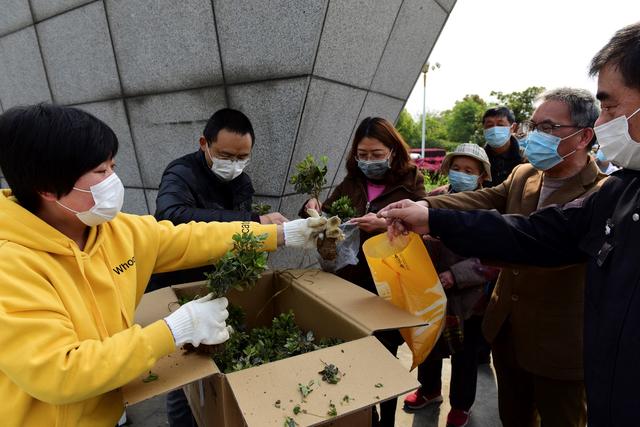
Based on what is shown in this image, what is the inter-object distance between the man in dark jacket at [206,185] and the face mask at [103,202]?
77 cm

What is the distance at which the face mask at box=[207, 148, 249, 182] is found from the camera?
7.92ft

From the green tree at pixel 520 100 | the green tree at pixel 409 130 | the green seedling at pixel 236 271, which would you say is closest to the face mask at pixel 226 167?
the green seedling at pixel 236 271

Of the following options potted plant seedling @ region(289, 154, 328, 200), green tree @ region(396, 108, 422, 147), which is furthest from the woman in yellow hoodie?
green tree @ region(396, 108, 422, 147)

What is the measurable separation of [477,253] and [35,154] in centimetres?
176

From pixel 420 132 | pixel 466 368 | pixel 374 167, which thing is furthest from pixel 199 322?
pixel 420 132

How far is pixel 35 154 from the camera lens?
1166 mm

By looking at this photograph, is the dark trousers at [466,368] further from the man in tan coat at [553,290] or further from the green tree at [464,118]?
the green tree at [464,118]

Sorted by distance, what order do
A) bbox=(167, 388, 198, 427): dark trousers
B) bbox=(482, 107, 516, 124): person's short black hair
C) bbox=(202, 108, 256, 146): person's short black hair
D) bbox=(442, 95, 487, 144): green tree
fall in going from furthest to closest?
bbox=(442, 95, 487, 144): green tree, bbox=(482, 107, 516, 124): person's short black hair, bbox=(202, 108, 256, 146): person's short black hair, bbox=(167, 388, 198, 427): dark trousers

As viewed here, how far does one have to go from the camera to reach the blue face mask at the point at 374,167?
250 cm

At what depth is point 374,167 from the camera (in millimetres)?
2520

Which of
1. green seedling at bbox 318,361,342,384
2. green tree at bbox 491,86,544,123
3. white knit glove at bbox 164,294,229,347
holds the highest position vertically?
green tree at bbox 491,86,544,123

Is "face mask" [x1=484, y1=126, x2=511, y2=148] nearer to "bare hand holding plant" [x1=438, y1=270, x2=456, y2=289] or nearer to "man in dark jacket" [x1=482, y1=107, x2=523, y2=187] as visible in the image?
"man in dark jacket" [x1=482, y1=107, x2=523, y2=187]

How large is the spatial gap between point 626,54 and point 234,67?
2717 mm

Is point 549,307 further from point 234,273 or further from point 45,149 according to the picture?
point 45,149
